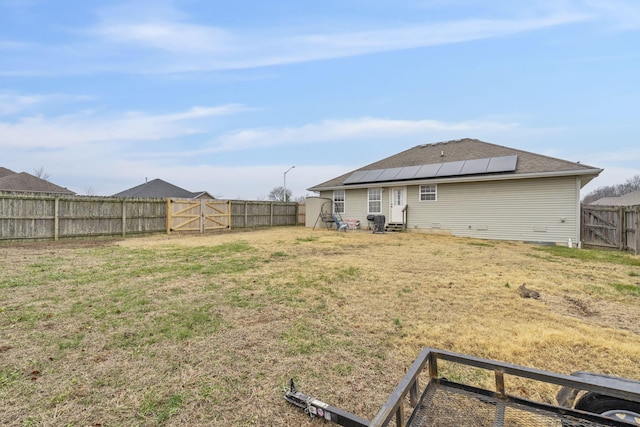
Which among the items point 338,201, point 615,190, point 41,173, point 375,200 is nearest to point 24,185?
point 41,173

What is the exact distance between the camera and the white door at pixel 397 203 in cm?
1479

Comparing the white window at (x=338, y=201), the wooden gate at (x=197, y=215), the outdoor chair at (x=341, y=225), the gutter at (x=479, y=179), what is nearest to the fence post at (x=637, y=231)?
the gutter at (x=479, y=179)

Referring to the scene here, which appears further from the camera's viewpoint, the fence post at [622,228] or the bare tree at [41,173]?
the bare tree at [41,173]

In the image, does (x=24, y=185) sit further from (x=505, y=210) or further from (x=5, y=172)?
(x=505, y=210)

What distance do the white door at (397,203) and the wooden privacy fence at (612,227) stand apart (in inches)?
272

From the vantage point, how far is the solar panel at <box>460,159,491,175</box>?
12500 millimetres

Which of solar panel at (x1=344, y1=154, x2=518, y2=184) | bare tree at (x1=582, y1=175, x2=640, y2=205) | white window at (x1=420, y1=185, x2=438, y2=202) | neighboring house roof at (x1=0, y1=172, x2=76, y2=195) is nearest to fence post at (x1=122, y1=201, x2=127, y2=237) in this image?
solar panel at (x1=344, y1=154, x2=518, y2=184)

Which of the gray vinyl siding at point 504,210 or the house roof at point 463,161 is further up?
the house roof at point 463,161

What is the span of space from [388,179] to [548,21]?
8.23 metres

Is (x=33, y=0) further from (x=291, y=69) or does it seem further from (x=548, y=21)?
(x=548, y=21)

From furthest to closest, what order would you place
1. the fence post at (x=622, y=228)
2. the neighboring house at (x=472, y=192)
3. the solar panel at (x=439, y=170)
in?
the solar panel at (x=439, y=170) → the neighboring house at (x=472, y=192) → the fence post at (x=622, y=228)

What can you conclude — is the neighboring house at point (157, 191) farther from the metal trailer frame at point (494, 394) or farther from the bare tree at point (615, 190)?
the bare tree at point (615, 190)

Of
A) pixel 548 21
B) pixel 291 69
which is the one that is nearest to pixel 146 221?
pixel 291 69

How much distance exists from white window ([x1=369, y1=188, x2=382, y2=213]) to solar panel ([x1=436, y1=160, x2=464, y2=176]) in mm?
3261
